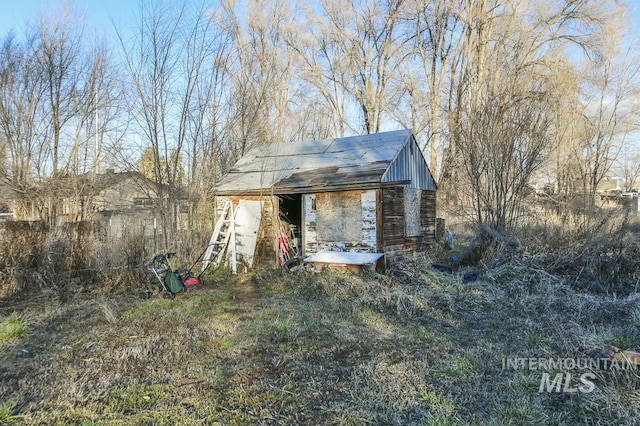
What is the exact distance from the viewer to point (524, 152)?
8.93 metres

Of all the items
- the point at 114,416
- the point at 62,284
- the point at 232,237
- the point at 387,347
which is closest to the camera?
the point at 114,416

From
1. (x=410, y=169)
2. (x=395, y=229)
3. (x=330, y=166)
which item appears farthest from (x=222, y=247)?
(x=410, y=169)

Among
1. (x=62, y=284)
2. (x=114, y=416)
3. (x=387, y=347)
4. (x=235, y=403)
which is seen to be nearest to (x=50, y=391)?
(x=114, y=416)

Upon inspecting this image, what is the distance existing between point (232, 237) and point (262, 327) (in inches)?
183

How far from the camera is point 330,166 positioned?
10922 millimetres

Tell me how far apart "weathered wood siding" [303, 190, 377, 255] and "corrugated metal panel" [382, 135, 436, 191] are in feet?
2.86

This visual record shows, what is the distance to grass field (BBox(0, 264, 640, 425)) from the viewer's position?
124 inches

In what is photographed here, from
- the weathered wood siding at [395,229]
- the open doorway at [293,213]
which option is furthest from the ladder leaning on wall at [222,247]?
the weathered wood siding at [395,229]

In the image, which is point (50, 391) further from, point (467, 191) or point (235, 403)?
point (467, 191)

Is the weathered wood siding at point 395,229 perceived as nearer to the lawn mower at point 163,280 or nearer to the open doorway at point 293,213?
the open doorway at point 293,213

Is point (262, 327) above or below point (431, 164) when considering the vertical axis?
below

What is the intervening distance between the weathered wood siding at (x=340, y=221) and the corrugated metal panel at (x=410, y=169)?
872 mm

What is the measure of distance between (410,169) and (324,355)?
8.06 meters

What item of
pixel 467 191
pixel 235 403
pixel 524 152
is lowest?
pixel 235 403
